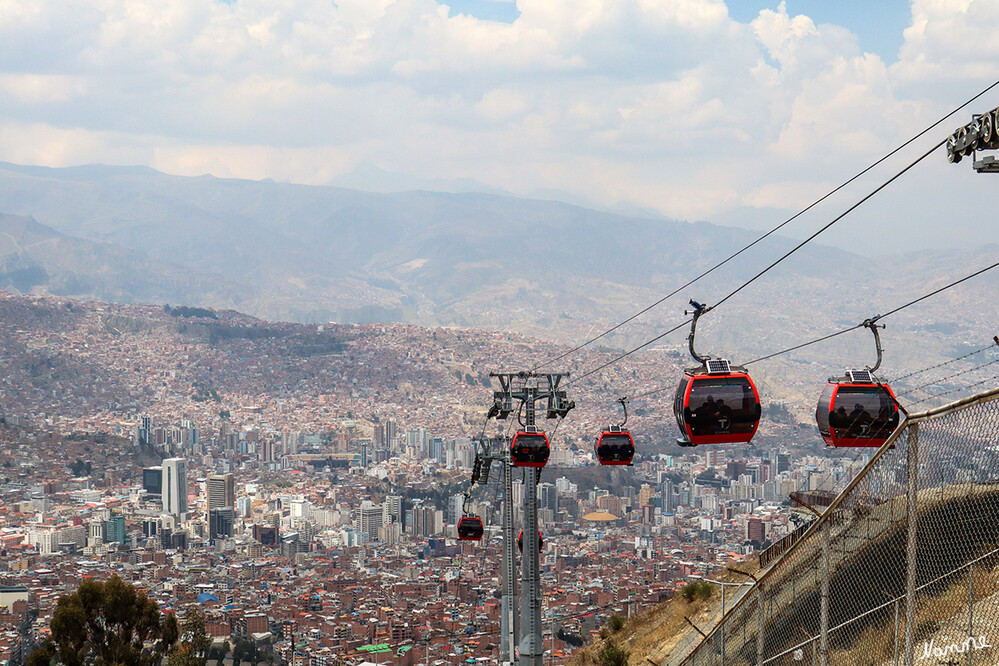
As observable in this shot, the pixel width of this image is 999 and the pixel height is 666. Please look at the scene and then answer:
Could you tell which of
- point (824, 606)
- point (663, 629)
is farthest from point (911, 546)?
point (663, 629)

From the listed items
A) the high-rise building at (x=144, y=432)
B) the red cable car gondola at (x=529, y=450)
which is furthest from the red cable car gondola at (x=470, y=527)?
the high-rise building at (x=144, y=432)

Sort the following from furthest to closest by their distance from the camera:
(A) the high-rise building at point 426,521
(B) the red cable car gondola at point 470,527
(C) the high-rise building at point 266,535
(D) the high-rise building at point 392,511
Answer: (D) the high-rise building at point 392,511, (A) the high-rise building at point 426,521, (C) the high-rise building at point 266,535, (B) the red cable car gondola at point 470,527

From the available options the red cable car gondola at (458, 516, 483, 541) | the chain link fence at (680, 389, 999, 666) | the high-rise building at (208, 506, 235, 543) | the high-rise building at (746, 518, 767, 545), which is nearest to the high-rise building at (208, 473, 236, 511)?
the high-rise building at (208, 506, 235, 543)

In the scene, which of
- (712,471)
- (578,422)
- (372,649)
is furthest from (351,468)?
(372,649)

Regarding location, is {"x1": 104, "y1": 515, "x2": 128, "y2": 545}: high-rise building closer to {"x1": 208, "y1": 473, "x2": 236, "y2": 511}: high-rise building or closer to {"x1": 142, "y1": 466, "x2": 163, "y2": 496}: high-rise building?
{"x1": 208, "y1": 473, "x2": 236, "y2": 511}: high-rise building

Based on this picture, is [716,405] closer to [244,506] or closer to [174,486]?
[244,506]

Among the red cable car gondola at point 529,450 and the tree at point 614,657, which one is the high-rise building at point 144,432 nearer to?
the red cable car gondola at point 529,450
